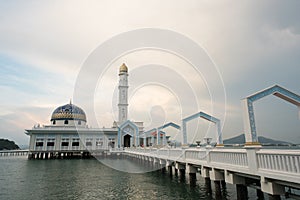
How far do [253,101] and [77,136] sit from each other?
1492 inches

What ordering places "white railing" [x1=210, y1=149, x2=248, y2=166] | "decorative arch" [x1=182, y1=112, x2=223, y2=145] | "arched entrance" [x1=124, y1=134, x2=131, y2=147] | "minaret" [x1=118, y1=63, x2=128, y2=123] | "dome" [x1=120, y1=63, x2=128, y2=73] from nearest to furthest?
"white railing" [x1=210, y1=149, x2=248, y2=166] → "decorative arch" [x1=182, y1=112, x2=223, y2=145] → "arched entrance" [x1=124, y1=134, x2=131, y2=147] → "minaret" [x1=118, y1=63, x2=128, y2=123] → "dome" [x1=120, y1=63, x2=128, y2=73]

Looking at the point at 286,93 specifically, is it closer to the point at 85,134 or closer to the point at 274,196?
the point at 274,196

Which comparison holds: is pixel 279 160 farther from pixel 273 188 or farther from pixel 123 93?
pixel 123 93

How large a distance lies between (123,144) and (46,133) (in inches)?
549

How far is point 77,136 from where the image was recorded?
135 feet

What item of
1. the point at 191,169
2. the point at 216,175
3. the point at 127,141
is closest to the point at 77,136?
the point at 127,141

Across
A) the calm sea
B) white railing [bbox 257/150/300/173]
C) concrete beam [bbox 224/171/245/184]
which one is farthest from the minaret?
white railing [bbox 257/150/300/173]

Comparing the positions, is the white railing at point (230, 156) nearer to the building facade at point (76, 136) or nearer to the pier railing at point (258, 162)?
the pier railing at point (258, 162)

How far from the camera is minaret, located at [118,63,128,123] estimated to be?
46.4 m

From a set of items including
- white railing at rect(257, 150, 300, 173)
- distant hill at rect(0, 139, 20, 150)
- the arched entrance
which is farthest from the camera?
distant hill at rect(0, 139, 20, 150)

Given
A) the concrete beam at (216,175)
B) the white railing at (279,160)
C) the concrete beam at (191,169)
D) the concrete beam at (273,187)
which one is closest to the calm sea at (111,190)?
the concrete beam at (191,169)

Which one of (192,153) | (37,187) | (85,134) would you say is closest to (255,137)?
(192,153)

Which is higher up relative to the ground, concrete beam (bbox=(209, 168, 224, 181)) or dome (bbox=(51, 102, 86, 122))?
dome (bbox=(51, 102, 86, 122))

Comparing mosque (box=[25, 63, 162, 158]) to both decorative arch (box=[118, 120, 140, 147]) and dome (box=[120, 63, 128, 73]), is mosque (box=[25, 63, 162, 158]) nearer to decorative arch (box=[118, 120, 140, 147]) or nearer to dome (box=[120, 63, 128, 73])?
decorative arch (box=[118, 120, 140, 147])
